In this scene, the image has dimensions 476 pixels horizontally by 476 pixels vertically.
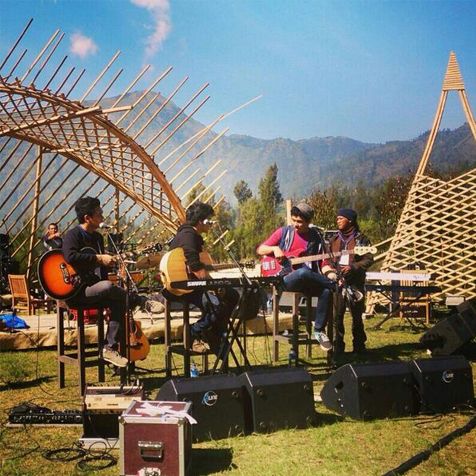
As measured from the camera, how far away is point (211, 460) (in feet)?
11.3

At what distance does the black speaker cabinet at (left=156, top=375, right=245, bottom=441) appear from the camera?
3664 mm

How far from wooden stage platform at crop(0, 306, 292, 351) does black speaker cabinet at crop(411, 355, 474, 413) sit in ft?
6.45

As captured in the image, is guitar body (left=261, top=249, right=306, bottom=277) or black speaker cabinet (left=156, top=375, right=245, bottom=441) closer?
black speaker cabinet (left=156, top=375, right=245, bottom=441)

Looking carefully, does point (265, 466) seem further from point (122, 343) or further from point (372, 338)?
point (372, 338)

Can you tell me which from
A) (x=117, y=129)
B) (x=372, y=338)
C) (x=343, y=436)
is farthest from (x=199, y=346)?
(x=117, y=129)

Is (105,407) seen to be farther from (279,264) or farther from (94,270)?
(279,264)

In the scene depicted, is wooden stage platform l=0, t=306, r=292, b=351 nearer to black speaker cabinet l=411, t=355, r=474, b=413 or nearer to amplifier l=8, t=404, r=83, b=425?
black speaker cabinet l=411, t=355, r=474, b=413

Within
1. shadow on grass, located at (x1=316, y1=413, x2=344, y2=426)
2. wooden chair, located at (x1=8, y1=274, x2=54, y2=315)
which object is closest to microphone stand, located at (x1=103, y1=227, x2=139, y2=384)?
shadow on grass, located at (x1=316, y1=413, x2=344, y2=426)

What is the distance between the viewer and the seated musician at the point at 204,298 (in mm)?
5305

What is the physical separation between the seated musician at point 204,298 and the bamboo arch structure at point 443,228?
187 inches

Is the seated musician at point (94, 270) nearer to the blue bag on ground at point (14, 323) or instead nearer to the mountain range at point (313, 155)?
the blue bag on ground at point (14, 323)

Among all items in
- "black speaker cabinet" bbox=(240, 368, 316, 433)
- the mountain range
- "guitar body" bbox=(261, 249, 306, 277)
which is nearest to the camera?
"black speaker cabinet" bbox=(240, 368, 316, 433)

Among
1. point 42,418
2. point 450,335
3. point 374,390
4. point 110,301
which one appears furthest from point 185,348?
point 450,335

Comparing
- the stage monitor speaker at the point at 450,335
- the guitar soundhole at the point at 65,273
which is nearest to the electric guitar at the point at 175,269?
the guitar soundhole at the point at 65,273
